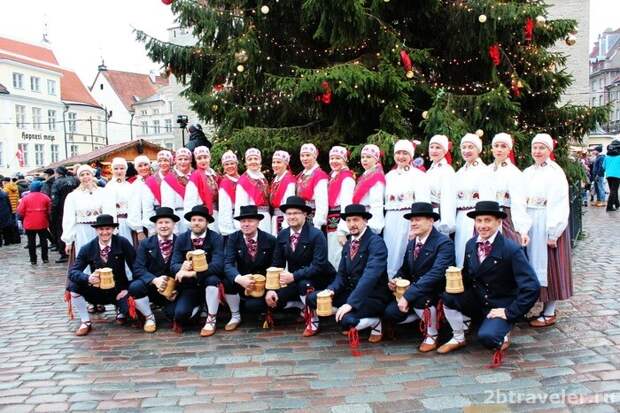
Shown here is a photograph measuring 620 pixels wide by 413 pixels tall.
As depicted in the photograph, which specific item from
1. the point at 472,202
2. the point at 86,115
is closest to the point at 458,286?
the point at 472,202

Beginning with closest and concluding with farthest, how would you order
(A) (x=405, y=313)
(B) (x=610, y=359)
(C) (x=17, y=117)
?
(B) (x=610, y=359), (A) (x=405, y=313), (C) (x=17, y=117)

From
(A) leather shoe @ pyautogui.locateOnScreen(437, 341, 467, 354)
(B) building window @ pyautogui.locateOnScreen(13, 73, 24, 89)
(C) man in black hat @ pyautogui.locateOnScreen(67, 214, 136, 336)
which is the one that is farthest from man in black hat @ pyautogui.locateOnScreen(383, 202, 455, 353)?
(B) building window @ pyautogui.locateOnScreen(13, 73, 24, 89)

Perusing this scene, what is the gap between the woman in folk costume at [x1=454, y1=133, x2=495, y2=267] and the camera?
6.20 m

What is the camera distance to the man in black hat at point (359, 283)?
18.8 ft

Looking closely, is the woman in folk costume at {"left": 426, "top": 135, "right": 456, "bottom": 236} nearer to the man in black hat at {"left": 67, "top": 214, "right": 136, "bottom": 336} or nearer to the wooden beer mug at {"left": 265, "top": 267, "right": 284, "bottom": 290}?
the wooden beer mug at {"left": 265, "top": 267, "right": 284, "bottom": 290}

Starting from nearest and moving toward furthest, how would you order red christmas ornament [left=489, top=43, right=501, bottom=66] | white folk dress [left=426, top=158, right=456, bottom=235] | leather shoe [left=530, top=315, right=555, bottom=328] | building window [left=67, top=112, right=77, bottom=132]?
leather shoe [left=530, top=315, right=555, bottom=328]
white folk dress [left=426, top=158, right=456, bottom=235]
red christmas ornament [left=489, top=43, right=501, bottom=66]
building window [left=67, top=112, right=77, bottom=132]

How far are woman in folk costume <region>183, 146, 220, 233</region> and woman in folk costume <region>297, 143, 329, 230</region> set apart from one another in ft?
4.18

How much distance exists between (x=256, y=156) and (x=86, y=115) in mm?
58048

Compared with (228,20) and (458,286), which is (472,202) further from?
(228,20)

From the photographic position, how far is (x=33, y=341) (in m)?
6.37

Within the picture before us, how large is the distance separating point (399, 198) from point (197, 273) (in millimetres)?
2521

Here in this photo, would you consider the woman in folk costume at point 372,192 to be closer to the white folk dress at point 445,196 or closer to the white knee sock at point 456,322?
the white folk dress at point 445,196

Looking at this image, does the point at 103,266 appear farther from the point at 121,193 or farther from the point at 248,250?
the point at 248,250

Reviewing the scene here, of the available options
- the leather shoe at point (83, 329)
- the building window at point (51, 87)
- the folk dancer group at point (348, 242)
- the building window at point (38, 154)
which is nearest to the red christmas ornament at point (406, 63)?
the folk dancer group at point (348, 242)
